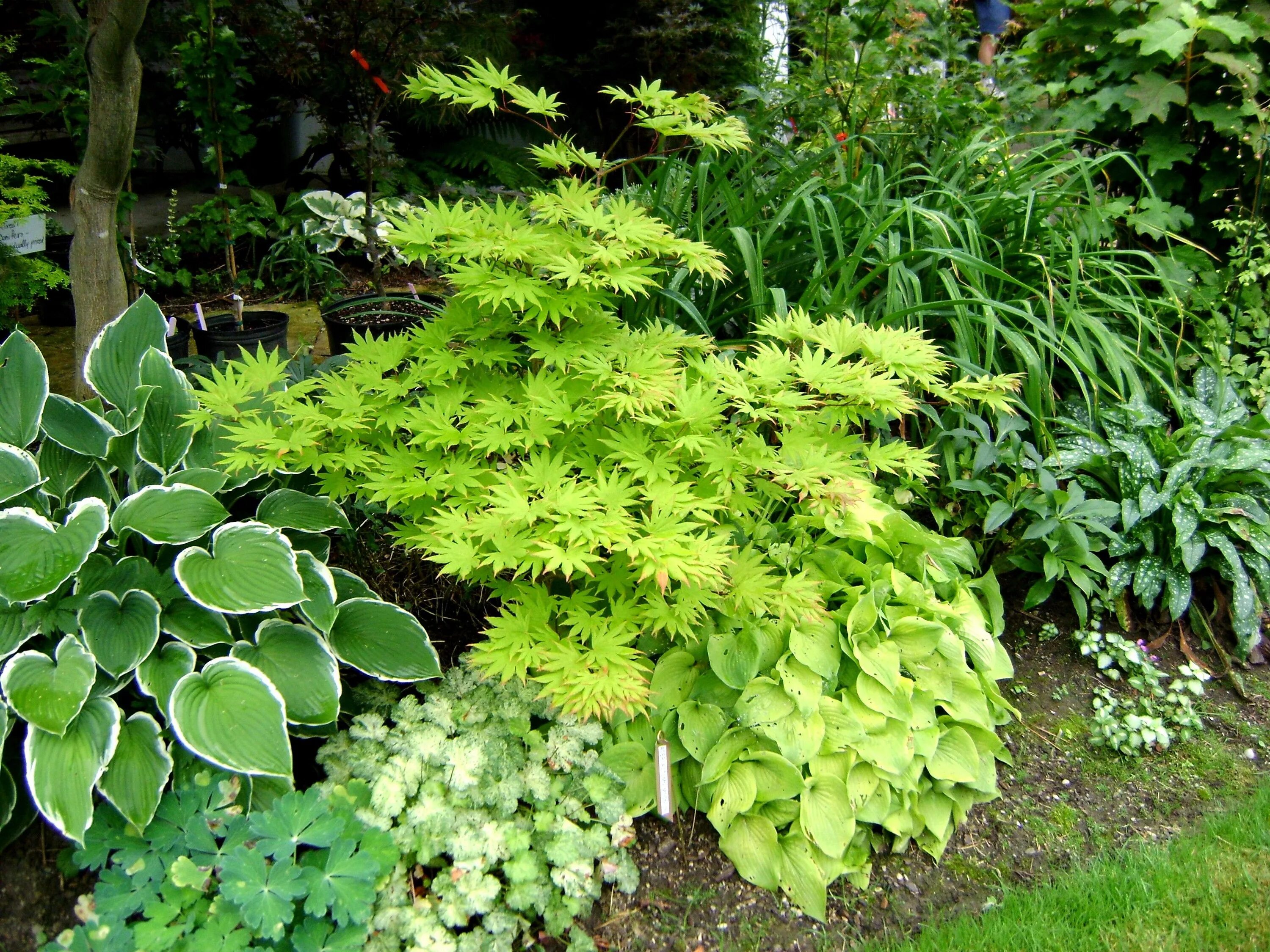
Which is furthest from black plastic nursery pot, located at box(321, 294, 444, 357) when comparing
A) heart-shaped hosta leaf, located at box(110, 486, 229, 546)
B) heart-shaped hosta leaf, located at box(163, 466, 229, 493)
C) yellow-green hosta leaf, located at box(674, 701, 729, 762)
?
yellow-green hosta leaf, located at box(674, 701, 729, 762)

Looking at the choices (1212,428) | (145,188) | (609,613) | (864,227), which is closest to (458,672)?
(609,613)

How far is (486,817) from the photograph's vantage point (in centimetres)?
184

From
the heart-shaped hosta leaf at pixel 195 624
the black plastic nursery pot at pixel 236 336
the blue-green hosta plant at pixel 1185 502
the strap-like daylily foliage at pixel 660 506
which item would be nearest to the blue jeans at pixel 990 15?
the blue-green hosta plant at pixel 1185 502

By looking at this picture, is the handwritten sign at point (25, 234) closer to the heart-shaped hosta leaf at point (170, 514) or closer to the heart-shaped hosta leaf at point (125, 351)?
the heart-shaped hosta leaf at point (125, 351)

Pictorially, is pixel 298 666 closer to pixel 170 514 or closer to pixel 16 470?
pixel 170 514

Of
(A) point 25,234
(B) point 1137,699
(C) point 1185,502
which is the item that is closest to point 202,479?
(A) point 25,234

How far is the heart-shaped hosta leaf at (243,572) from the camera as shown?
1.83m

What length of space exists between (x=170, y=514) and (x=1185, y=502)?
8.72 feet

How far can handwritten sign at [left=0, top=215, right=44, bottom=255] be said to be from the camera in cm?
334

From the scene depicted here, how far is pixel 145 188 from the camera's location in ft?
20.4

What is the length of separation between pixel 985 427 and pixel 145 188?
5796 mm

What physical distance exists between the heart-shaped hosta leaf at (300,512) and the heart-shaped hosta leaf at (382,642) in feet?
0.67

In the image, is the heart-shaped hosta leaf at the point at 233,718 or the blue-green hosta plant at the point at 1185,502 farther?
the blue-green hosta plant at the point at 1185,502

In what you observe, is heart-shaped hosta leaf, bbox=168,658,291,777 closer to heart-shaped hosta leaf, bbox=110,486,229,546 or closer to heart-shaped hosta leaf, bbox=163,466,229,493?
heart-shaped hosta leaf, bbox=110,486,229,546
